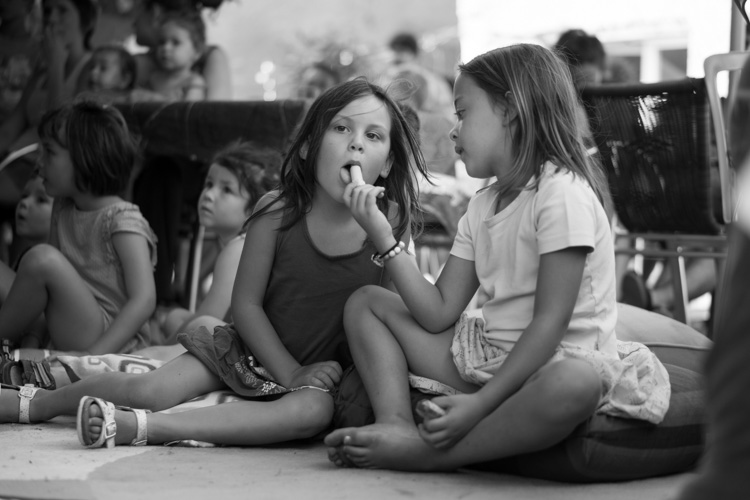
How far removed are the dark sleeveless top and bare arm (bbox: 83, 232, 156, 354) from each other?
0.71 m

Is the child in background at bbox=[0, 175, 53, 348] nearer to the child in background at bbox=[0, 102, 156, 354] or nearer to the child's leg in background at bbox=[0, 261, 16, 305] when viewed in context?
the child's leg in background at bbox=[0, 261, 16, 305]

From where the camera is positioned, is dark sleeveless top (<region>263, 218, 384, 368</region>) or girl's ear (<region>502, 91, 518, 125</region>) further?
dark sleeveless top (<region>263, 218, 384, 368</region>)

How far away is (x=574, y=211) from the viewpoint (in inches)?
72.6

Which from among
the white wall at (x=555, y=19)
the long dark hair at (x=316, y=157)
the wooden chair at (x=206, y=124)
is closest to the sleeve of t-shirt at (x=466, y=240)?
the long dark hair at (x=316, y=157)

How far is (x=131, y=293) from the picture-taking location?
9.71 ft

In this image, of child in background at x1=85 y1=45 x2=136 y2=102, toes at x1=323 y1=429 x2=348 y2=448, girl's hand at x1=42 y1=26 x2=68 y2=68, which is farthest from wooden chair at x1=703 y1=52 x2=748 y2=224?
girl's hand at x1=42 y1=26 x2=68 y2=68

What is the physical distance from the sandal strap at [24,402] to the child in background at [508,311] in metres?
0.82

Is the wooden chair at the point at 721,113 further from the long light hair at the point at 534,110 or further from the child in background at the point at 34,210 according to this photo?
the child in background at the point at 34,210

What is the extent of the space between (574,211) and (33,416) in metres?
1.37

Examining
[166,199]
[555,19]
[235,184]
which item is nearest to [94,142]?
[235,184]

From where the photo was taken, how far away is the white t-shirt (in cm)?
184

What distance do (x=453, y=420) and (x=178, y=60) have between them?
3.18m

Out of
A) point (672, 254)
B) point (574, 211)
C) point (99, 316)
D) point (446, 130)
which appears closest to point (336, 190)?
point (574, 211)

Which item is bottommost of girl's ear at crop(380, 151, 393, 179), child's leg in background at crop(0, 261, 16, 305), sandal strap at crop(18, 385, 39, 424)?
sandal strap at crop(18, 385, 39, 424)
